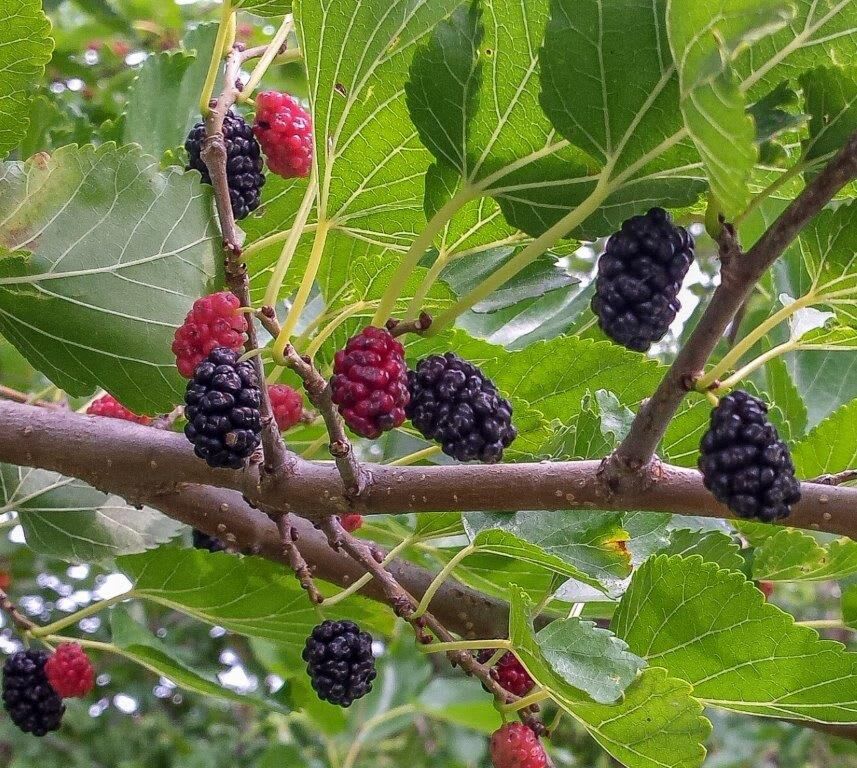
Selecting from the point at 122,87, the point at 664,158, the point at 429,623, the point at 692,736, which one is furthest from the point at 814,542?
the point at 122,87

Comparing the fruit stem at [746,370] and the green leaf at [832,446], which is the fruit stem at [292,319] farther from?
the green leaf at [832,446]

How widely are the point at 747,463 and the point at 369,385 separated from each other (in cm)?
27

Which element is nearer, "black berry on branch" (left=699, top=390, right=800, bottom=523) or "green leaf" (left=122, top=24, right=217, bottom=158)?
"black berry on branch" (left=699, top=390, right=800, bottom=523)

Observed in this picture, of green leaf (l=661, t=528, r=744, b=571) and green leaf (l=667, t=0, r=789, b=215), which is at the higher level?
green leaf (l=667, t=0, r=789, b=215)

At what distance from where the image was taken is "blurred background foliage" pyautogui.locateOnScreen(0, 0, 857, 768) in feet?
6.82

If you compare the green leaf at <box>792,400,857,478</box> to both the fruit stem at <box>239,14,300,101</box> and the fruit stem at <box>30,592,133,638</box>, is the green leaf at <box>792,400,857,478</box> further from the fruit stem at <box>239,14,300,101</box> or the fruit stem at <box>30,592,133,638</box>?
the fruit stem at <box>30,592,133,638</box>

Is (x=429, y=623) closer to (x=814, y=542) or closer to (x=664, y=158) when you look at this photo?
(x=814, y=542)

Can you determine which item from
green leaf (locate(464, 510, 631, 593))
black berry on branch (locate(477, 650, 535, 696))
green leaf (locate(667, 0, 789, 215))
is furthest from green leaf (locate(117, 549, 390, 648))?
green leaf (locate(667, 0, 789, 215))

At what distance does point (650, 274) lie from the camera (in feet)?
2.08

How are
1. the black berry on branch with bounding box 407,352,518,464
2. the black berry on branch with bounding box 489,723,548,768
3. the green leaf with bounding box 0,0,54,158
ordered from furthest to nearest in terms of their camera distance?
the black berry on branch with bounding box 489,723,548,768
the green leaf with bounding box 0,0,54,158
the black berry on branch with bounding box 407,352,518,464

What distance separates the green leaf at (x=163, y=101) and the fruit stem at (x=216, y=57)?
0.54 meters

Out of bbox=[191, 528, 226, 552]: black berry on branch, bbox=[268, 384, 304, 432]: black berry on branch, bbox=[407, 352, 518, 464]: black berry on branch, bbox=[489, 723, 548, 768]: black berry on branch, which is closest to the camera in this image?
bbox=[407, 352, 518, 464]: black berry on branch

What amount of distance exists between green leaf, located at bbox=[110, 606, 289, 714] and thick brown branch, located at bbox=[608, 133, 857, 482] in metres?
0.64

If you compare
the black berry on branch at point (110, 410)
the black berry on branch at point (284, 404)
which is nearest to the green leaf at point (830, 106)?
the black berry on branch at point (284, 404)
